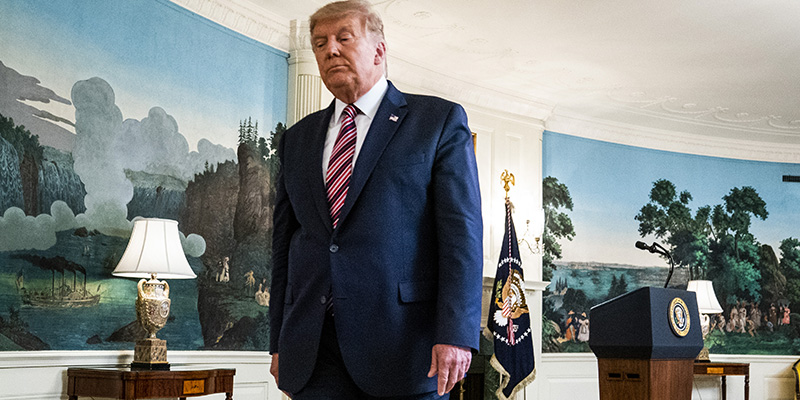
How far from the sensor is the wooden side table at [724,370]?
9.74 metres

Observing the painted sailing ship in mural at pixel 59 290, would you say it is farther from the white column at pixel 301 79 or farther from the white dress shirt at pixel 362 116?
the white dress shirt at pixel 362 116

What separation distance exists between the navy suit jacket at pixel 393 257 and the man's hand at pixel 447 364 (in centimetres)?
2

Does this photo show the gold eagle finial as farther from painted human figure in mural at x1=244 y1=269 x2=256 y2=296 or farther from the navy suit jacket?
the navy suit jacket

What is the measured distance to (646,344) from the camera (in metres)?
5.04

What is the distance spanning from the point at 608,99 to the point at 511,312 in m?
3.04

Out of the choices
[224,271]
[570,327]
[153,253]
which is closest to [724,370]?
[570,327]

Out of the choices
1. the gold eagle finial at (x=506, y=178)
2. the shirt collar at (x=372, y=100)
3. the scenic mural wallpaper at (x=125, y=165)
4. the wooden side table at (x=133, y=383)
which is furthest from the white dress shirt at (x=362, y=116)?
the gold eagle finial at (x=506, y=178)

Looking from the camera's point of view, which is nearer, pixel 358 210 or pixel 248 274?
pixel 358 210

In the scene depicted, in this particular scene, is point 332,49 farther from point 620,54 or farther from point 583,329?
point 583,329

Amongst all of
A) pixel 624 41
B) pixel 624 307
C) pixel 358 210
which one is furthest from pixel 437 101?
pixel 624 41

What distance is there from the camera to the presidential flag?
7898 mm

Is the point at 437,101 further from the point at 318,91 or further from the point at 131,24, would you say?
the point at 318,91

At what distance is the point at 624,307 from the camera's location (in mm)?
5238

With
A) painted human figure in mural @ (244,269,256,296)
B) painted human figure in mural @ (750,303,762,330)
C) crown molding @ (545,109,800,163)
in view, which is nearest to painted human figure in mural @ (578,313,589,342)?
crown molding @ (545,109,800,163)
